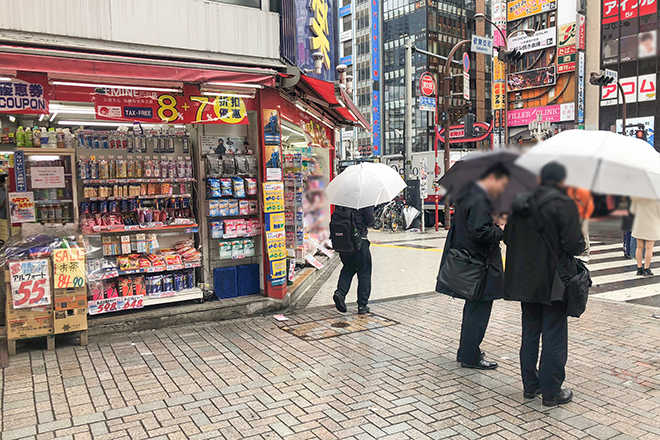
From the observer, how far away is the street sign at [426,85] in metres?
17.8

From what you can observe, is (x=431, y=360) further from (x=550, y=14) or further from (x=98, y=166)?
(x=550, y=14)

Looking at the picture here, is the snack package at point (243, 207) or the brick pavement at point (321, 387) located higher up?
the snack package at point (243, 207)

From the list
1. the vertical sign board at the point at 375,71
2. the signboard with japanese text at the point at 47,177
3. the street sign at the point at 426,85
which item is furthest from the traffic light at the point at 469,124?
the vertical sign board at the point at 375,71

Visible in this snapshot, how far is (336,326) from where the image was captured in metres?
6.55

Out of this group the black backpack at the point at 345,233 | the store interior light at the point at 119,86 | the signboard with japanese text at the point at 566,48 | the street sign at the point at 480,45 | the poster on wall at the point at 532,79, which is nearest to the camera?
the store interior light at the point at 119,86

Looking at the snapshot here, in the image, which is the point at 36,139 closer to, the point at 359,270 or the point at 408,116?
the point at 359,270

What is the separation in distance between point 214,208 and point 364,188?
7.66 feet

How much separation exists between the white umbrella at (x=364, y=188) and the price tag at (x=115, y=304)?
9.64 feet

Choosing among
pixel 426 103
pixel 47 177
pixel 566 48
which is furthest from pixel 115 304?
pixel 566 48

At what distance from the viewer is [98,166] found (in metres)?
6.69

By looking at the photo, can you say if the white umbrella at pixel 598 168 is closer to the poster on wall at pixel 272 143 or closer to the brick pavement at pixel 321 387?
the brick pavement at pixel 321 387

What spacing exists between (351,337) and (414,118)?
6654cm

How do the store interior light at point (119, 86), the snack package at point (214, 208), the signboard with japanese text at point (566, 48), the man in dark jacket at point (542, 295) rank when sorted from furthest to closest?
the signboard with japanese text at point (566, 48), the snack package at point (214, 208), the store interior light at point (119, 86), the man in dark jacket at point (542, 295)

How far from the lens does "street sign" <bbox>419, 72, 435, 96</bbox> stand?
17.8 meters
